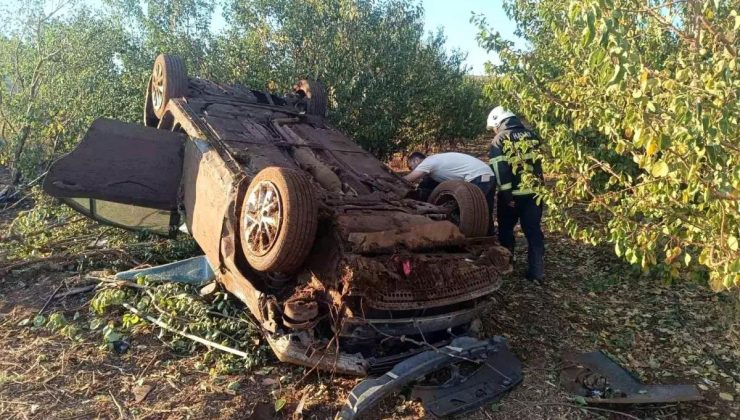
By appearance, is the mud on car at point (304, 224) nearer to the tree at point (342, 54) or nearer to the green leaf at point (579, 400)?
the green leaf at point (579, 400)

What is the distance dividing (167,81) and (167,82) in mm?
15

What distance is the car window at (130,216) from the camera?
5.18 metres

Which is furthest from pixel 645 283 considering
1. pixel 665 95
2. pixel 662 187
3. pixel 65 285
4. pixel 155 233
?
pixel 65 285

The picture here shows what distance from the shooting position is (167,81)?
6012mm

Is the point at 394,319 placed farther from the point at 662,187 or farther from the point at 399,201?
the point at 662,187

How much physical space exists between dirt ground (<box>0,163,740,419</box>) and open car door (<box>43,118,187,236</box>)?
2.59 feet

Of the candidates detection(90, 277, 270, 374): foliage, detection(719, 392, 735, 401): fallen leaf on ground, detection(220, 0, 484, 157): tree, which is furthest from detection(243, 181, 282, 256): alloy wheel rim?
detection(220, 0, 484, 157): tree

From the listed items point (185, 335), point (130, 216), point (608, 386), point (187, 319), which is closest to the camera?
point (608, 386)

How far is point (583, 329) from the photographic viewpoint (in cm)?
479

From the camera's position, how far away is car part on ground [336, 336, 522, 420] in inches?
128

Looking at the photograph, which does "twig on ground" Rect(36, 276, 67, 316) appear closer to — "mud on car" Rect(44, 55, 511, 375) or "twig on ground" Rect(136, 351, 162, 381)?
"mud on car" Rect(44, 55, 511, 375)

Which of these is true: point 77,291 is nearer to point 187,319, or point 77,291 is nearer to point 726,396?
point 187,319

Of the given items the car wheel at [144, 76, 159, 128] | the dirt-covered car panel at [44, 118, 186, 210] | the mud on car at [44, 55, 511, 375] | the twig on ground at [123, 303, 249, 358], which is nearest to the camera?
the mud on car at [44, 55, 511, 375]

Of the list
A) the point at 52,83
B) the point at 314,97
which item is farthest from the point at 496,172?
the point at 52,83
